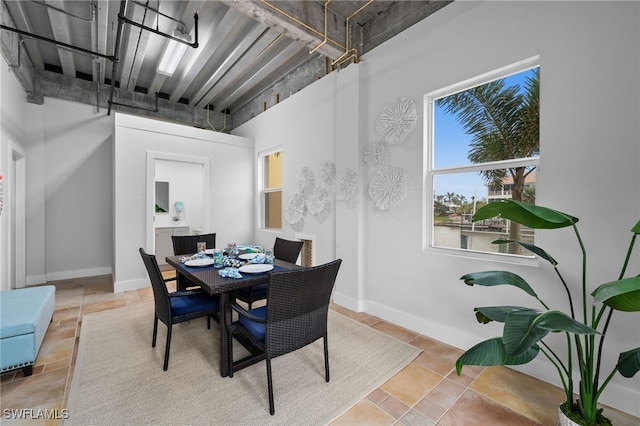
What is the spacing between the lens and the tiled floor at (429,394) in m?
1.68

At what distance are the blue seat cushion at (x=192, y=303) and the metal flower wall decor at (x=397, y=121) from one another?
94.5 inches

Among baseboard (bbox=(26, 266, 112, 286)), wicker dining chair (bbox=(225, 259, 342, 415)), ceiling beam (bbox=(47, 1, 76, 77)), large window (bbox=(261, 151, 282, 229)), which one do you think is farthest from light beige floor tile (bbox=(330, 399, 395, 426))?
baseboard (bbox=(26, 266, 112, 286))

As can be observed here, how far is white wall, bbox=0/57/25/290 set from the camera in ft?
10.5

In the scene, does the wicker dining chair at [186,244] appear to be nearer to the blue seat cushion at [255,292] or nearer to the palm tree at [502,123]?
the blue seat cushion at [255,292]

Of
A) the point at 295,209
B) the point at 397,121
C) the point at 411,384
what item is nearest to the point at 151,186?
the point at 295,209

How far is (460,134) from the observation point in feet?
8.65

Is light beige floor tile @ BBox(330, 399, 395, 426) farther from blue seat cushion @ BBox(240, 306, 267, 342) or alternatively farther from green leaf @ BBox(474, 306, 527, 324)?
green leaf @ BBox(474, 306, 527, 324)

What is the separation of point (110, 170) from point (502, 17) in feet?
20.4

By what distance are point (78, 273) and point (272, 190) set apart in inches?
147

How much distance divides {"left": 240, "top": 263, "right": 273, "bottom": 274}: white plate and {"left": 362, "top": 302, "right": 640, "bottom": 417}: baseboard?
1495mm

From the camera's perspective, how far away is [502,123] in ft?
7.81

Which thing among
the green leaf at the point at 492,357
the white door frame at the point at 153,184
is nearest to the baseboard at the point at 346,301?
the green leaf at the point at 492,357

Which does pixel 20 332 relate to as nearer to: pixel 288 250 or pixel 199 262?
pixel 199 262

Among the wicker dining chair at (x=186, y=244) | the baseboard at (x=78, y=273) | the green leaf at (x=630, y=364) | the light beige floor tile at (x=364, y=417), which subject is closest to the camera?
the green leaf at (x=630, y=364)
